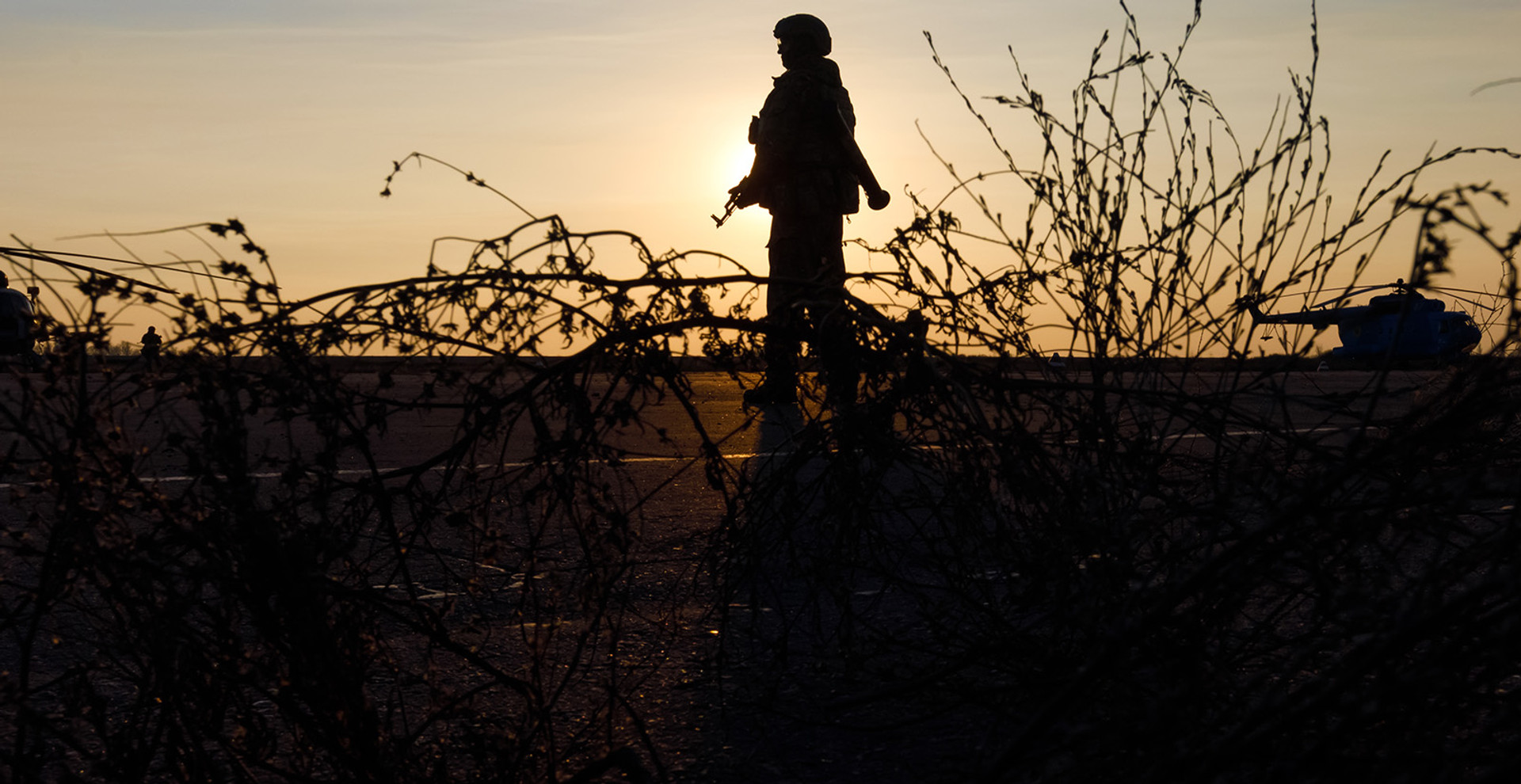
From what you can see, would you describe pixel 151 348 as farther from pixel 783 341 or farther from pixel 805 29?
pixel 805 29

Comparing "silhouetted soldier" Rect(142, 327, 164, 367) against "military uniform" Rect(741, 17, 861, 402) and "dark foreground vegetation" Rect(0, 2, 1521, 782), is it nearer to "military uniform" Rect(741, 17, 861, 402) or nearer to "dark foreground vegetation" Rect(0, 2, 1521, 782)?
"dark foreground vegetation" Rect(0, 2, 1521, 782)

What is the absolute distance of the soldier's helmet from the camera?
33.4ft

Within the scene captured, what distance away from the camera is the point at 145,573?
7.41 feet

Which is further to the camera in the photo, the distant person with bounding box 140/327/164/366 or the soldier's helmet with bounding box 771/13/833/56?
the soldier's helmet with bounding box 771/13/833/56

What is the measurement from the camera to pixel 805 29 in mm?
10156

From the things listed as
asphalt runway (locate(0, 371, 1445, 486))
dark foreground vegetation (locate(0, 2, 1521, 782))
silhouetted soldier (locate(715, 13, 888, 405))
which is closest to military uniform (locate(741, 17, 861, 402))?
silhouetted soldier (locate(715, 13, 888, 405))

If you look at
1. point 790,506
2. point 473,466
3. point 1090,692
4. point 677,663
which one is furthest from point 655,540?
point 1090,692

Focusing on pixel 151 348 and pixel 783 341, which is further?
pixel 783 341

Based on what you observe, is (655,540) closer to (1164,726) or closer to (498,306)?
(498,306)

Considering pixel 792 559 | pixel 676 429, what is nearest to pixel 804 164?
pixel 676 429

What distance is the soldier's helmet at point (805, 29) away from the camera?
33.4ft

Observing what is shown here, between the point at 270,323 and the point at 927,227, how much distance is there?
140cm

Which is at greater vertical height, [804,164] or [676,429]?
[804,164]

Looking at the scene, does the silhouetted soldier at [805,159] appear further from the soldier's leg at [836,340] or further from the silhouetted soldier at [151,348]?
the silhouetted soldier at [151,348]
